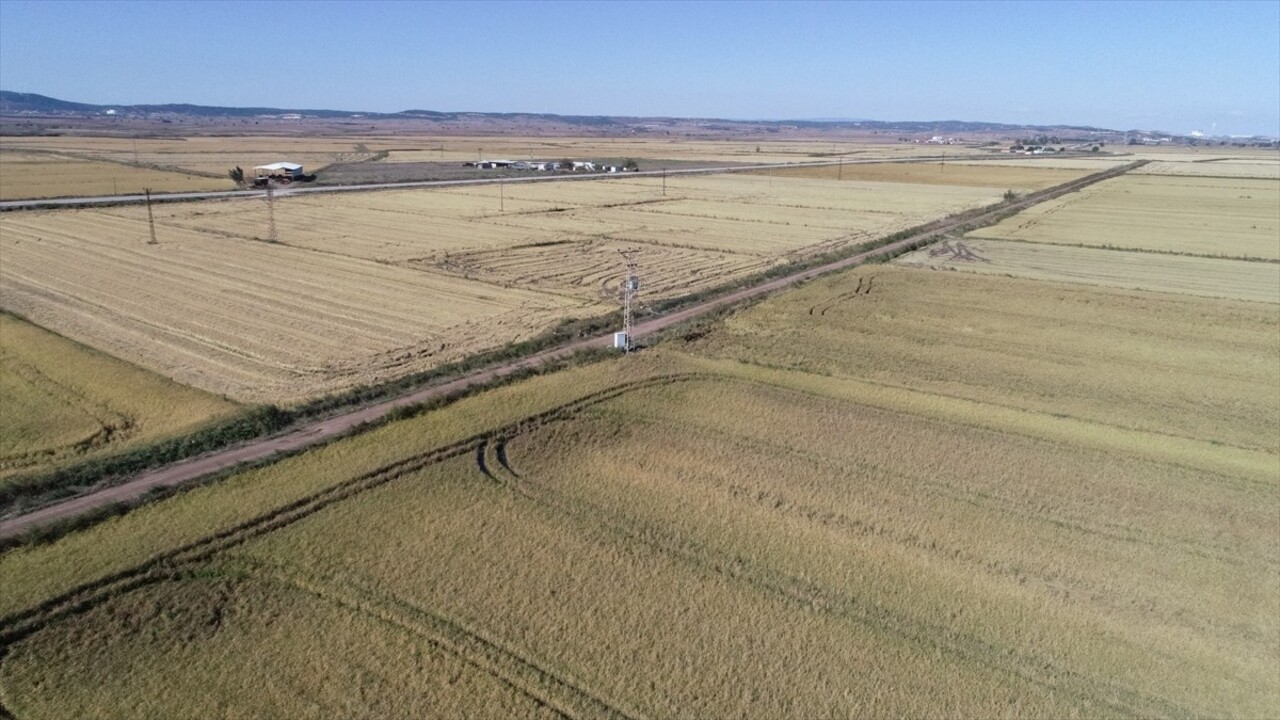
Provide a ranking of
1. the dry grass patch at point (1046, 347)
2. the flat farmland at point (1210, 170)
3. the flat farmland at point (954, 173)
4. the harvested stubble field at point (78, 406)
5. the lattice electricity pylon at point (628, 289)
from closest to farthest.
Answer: the harvested stubble field at point (78, 406)
the dry grass patch at point (1046, 347)
the lattice electricity pylon at point (628, 289)
the flat farmland at point (954, 173)
the flat farmland at point (1210, 170)

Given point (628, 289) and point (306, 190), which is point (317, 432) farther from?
point (306, 190)

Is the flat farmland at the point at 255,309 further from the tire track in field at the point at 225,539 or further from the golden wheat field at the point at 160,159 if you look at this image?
the golden wheat field at the point at 160,159

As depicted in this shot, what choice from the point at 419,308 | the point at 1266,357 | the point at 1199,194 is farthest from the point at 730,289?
the point at 1199,194

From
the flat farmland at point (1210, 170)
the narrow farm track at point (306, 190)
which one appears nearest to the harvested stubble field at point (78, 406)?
the narrow farm track at point (306, 190)

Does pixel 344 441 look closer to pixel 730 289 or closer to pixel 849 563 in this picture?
pixel 849 563

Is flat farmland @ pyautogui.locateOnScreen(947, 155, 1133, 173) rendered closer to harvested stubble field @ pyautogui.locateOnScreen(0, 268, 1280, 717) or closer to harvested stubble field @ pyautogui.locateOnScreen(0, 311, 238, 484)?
harvested stubble field @ pyautogui.locateOnScreen(0, 268, 1280, 717)

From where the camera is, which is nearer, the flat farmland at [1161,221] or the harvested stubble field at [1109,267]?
the harvested stubble field at [1109,267]

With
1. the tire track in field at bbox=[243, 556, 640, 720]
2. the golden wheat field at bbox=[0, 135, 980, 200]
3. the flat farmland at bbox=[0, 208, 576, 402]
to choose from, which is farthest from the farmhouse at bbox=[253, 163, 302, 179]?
the tire track in field at bbox=[243, 556, 640, 720]
